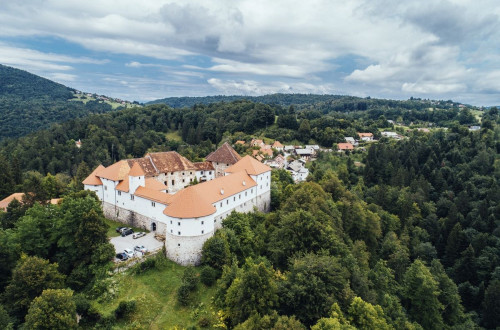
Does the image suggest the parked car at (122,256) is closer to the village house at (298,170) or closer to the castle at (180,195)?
the castle at (180,195)

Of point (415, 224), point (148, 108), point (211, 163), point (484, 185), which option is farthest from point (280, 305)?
point (148, 108)

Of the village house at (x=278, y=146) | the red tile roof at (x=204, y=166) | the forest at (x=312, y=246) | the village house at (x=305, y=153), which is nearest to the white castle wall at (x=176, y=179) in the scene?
the red tile roof at (x=204, y=166)

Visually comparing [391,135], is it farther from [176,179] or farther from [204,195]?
[204,195]

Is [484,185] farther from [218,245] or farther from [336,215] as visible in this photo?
[218,245]

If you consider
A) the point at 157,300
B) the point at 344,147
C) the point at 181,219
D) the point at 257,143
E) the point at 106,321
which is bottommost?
the point at 106,321

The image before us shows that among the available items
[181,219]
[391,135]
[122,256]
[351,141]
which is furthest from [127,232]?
[391,135]

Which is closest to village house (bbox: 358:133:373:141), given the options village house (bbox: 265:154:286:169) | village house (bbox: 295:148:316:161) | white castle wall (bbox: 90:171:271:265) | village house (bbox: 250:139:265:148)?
village house (bbox: 295:148:316:161)

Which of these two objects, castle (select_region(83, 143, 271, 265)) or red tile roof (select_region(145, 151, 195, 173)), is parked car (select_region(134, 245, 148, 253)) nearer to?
castle (select_region(83, 143, 271, 265))
